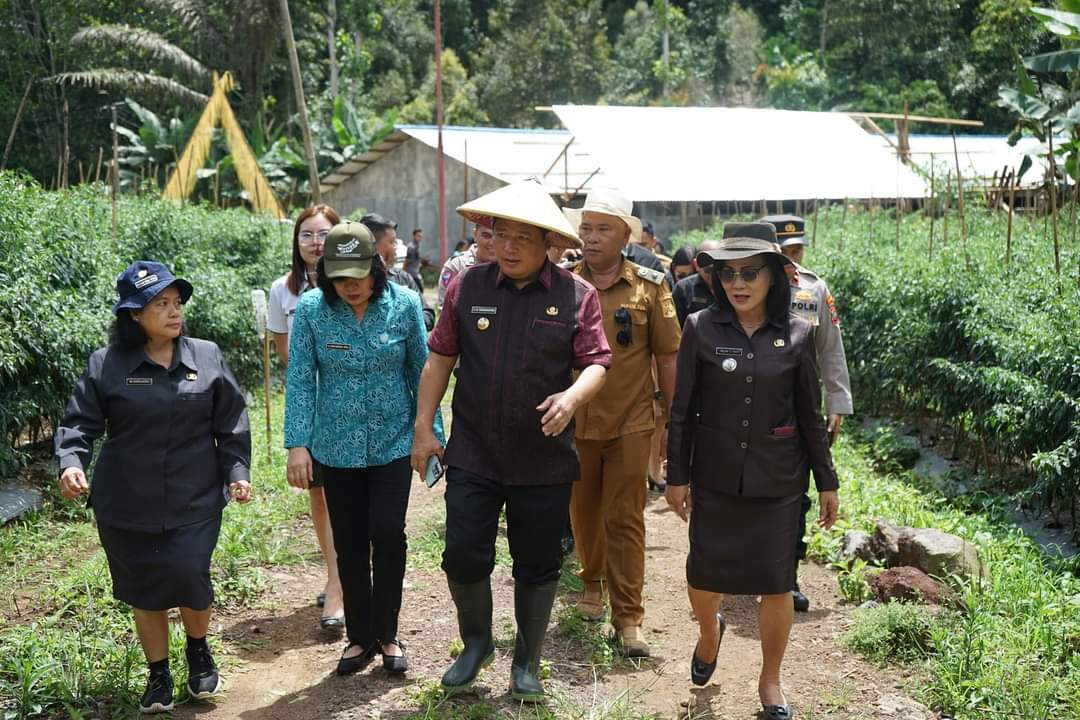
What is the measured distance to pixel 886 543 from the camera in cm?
629

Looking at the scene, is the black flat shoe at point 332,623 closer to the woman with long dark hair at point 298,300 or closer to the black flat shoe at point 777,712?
the woman with long dark hair at point 298,300

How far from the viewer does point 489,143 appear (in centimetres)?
2738

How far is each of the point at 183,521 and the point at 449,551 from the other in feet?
3.43

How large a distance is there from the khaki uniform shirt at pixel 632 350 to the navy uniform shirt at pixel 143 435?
5.93 ft

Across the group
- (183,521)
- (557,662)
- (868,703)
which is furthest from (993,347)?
(183,521)

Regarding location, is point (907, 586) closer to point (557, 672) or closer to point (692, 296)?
point (557, 672)

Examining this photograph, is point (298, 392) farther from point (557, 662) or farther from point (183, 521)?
point (557, 662)

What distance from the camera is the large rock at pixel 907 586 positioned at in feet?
18.1

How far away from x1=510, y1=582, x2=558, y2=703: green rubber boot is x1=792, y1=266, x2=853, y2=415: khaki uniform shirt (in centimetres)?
195

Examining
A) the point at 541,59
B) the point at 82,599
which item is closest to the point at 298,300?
the point at 82,599

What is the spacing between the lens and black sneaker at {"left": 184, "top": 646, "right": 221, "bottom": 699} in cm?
452

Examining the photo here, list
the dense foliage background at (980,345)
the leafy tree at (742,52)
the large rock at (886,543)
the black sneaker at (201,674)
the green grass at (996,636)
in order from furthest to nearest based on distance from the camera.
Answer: the leafy tree at (742,52)
the dense foliage background at (980,345)
the large rock at (886,543)
the black sneaker at (201,674)
the green grass at (996,636)

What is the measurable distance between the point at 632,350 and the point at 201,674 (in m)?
2.40

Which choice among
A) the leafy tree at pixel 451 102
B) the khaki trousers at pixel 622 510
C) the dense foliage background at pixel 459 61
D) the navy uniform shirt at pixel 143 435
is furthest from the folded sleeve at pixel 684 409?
the leafy tree at pixel 451 102
